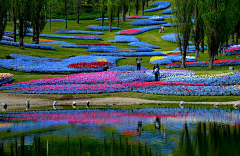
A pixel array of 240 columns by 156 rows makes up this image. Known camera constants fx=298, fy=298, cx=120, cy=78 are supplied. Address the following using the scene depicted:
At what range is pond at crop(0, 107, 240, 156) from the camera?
10555 millimetres

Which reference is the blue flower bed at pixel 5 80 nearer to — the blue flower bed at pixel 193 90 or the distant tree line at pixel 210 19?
the blue flower bed at pixel 193 90

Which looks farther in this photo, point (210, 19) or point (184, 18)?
point (184, 18)

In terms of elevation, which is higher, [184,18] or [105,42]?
[184,18]

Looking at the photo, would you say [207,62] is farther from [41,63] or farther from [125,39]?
[125,39]

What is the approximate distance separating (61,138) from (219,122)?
26.2 feet

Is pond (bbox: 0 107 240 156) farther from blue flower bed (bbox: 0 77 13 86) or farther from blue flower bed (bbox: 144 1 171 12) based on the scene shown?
blue flower bed (bbox: 144 1 171 12)

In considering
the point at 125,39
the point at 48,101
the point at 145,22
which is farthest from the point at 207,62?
the point at 145,22

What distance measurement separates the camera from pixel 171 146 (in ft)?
35.9

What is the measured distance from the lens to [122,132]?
1327 centimetres

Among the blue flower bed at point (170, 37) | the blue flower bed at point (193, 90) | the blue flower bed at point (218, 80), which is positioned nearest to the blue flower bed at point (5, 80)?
the blue flower bed at point (193, 90)

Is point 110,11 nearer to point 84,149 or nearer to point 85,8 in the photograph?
point 85,8

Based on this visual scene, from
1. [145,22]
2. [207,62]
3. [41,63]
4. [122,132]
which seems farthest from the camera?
[145,22]

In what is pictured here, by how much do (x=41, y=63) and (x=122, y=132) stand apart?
27.4 m

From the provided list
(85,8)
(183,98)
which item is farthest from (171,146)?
(85,8)
